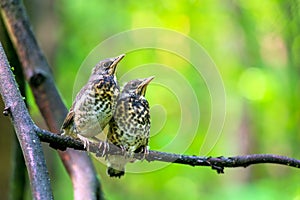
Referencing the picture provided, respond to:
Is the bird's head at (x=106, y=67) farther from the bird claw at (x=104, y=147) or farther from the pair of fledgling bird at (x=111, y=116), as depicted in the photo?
the bird claw at (x=104, y=147)

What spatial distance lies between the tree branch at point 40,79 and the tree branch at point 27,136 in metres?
0.96

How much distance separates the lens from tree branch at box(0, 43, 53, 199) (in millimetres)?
1056

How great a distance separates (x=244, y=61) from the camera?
336 inches

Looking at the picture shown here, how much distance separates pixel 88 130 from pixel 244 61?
22.7 ft

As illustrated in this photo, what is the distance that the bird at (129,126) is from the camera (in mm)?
1845

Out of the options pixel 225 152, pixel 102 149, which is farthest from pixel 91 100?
pixel 225 152

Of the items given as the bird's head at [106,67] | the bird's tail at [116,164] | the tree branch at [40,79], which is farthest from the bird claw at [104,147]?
the tree branch at [40,79]

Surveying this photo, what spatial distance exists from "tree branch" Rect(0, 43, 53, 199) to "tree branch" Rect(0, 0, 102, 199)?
3.14ft

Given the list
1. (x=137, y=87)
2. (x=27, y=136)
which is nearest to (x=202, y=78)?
(x=137, y=87)

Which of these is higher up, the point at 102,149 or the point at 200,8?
the point at 200,8

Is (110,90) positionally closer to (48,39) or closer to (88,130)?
(88,130)

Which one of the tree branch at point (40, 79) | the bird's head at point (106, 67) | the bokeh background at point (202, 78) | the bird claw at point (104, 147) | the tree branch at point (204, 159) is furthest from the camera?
the bokeh background at point (202, 78)

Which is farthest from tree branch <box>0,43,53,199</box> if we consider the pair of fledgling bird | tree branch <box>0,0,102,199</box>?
tree branch <box>0,0,102,199</box>

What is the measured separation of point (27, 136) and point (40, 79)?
1.19m
